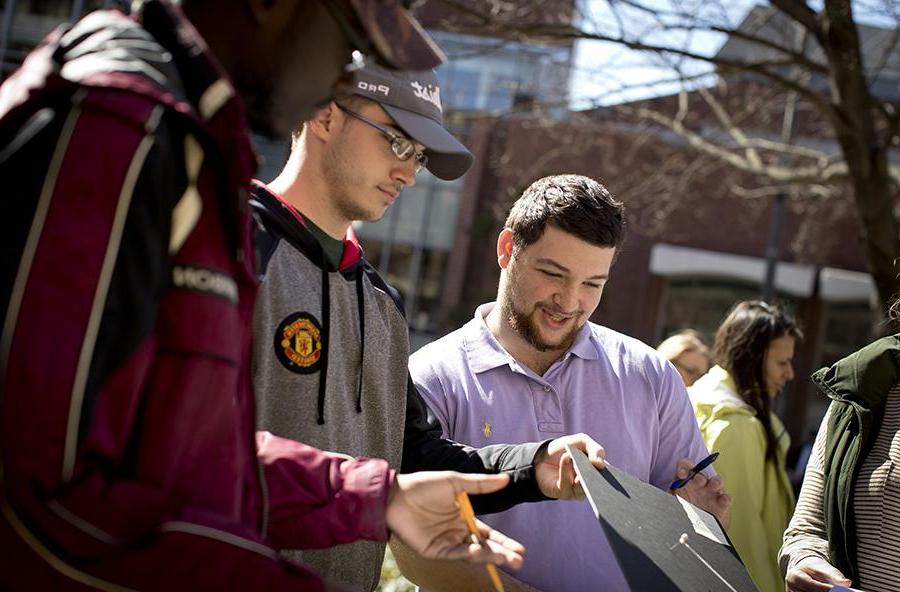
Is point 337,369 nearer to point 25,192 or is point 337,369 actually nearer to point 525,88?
point 25,192

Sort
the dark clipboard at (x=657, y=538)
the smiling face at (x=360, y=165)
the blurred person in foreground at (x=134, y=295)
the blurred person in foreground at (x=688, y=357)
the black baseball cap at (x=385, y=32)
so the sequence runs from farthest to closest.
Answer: the blurred person in foreground at (x=688, y=357) → the smiling face at (x=360, y=165) → the dark clipboard at (x=657, y=538) → the black baseball cap at (x=385, y=32) → the blurred person in foreground at (x=134, y=295)

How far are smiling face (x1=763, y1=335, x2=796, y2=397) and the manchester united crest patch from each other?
333 cm

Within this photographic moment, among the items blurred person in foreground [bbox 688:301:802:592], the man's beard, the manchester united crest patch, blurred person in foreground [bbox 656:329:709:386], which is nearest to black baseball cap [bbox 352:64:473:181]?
the manchester united crest patch

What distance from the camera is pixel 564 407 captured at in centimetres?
303

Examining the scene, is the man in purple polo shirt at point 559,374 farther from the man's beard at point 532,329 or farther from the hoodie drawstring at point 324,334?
the hoodie drawstring at point 324,334

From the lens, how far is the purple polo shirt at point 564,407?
2.81m

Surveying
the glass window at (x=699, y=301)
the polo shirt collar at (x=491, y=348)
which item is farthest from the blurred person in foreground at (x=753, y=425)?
the glass window at (x=699, y=301)

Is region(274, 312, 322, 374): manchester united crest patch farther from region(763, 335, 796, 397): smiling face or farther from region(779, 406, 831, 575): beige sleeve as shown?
region(763, 335, 796, 397): smiling face

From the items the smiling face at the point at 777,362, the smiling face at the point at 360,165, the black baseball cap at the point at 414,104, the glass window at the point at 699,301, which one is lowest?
the smiling face at the point at 777,362

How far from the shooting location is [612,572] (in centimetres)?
259

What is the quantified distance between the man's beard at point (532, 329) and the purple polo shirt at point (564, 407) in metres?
0.04

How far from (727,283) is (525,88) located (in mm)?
13200

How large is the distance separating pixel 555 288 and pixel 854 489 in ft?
3.54

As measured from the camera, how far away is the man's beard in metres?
3.10
